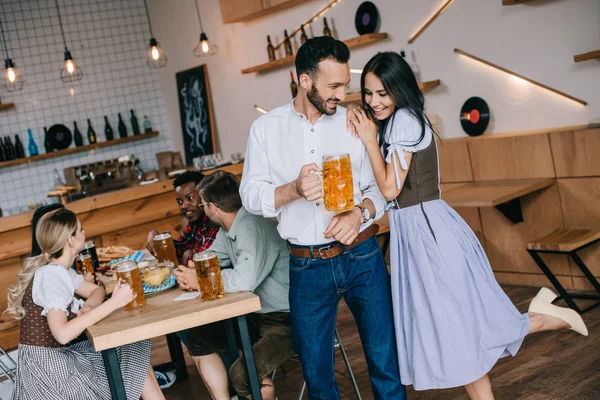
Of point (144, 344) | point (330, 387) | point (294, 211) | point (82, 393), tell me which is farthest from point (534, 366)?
point (82, 393)

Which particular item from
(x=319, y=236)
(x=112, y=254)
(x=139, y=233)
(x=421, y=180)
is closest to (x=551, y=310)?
(x=421, y=180)

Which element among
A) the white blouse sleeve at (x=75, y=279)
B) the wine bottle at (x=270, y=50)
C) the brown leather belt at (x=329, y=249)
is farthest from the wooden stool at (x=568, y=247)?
Answer: the wine bottle at (x=270, y=50)

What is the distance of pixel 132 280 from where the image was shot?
2689 mm

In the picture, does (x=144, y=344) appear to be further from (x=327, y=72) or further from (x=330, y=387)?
(x=327, y=72)

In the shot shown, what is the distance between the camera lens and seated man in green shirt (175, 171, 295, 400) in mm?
2848

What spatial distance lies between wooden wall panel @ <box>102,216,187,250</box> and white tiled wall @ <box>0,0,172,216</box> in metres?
2.03

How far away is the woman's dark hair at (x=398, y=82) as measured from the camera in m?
2.57

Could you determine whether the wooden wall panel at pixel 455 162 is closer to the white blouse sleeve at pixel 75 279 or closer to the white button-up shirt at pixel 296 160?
the white button-up shirt at pixel 296 160

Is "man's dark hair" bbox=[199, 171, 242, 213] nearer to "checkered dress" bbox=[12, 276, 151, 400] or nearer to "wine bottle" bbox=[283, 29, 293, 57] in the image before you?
"checkered dress" bbox=[12, 276, 151, 400]

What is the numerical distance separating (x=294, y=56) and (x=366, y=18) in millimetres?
924

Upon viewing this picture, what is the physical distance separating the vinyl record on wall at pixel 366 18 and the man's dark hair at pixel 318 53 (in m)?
3.17

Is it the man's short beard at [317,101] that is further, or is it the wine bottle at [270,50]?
the wine bottle at [270,50]

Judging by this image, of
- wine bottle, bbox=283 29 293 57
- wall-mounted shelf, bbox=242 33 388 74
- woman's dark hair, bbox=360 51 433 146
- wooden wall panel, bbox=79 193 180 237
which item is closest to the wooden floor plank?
woman's dark hair, bbox=360 51 433 146

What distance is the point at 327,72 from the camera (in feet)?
8.04
